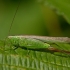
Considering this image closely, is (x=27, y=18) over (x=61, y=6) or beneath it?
beneath

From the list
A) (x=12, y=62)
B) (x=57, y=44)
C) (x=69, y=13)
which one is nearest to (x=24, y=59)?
(x=12, y=62)

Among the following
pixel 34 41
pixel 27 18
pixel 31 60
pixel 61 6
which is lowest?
pixel 31 60

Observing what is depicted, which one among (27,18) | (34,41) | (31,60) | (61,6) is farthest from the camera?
(27,18)

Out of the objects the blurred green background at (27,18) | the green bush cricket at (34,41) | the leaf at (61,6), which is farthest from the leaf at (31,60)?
the blurred green background at (27,18)

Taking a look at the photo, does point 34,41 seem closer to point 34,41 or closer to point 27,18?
point 34,41

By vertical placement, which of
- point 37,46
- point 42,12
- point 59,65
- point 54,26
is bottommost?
point 59,65

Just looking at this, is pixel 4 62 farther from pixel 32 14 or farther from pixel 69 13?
pixel 32 14

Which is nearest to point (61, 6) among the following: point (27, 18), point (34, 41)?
point (34, 41)

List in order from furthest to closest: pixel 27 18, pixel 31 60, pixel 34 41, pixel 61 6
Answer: pixel 27 18 < pixel 61 6 < pixel 34 41 < pixel 31 60
